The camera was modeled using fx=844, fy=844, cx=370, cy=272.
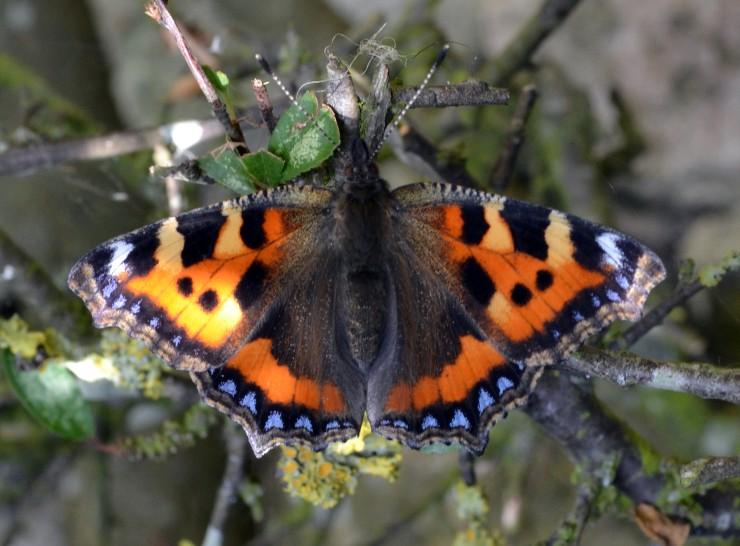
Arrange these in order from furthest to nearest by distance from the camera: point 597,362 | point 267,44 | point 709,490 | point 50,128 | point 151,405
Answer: point 267,44, point 151,405, point 50,128, point 709,490, point 597,362

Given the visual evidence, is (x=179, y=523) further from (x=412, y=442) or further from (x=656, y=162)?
(x=656, y=162)

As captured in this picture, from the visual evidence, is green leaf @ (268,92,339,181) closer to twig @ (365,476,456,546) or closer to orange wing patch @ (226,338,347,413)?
Answer: orange wing patch @ (226,338,347,413)

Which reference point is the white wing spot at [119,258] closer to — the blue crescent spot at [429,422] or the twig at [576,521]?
the blue crescent spot at [429,422]

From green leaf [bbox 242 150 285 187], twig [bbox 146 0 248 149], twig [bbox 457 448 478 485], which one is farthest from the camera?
twig [bbox 457 448 478 485]

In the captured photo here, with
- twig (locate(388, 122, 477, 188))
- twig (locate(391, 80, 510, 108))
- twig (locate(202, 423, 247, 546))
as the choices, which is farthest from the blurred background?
twig (locate(391, 80, 510, 108))

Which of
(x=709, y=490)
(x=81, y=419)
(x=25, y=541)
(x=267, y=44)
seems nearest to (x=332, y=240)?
(x=81, y=419)

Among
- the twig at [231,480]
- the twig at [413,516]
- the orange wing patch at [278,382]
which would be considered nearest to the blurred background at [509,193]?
the twig at [413,516]
